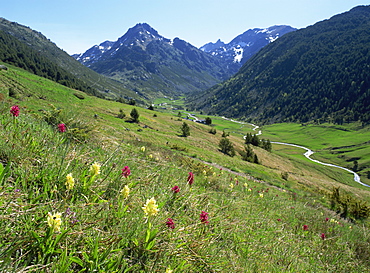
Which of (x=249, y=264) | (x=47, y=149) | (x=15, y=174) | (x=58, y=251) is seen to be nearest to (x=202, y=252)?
(x=249, y=264)

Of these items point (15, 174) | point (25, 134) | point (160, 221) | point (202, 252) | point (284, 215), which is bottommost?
point (284, 215)

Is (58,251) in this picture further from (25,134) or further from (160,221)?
(25,134)

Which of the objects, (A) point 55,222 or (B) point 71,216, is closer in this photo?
(A) point 55,222

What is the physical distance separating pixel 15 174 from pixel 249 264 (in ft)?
11.2

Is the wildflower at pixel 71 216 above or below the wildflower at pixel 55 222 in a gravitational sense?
below

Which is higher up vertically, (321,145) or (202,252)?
(202,252)

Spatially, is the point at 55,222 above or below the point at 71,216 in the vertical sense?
above

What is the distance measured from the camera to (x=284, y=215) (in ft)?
22.0

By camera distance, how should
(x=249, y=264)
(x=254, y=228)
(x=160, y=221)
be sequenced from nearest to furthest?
(x=160, y=221) < (x=249, y=264) < (x=254, y=228)

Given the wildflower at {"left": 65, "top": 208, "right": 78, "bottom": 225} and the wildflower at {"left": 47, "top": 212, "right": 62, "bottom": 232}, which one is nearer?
the wildflower at {"left": 47, "top": 212, "right": 62, "bottom": 232}

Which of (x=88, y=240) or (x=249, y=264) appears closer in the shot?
(x=88, y=240)

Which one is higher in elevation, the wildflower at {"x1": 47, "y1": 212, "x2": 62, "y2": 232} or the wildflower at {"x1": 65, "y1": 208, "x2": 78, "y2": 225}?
the wildflower at {"x1": 47, "y1": 212, "x2": 62, "y2": 232}

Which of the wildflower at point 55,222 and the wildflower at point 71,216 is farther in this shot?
the wildflower at point 71,216

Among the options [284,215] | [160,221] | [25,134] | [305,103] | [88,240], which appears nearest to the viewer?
[88,240]
